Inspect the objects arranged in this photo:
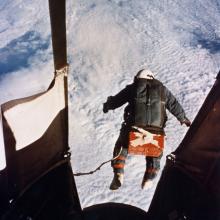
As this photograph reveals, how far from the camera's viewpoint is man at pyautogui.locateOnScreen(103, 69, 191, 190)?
184 inches

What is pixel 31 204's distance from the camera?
196 inches

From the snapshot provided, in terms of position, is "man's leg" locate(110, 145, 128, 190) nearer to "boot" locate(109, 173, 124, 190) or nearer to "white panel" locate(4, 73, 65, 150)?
"boot" locate(109, 173, 124, 190)

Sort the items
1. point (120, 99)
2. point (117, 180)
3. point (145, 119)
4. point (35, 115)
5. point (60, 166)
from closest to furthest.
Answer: point (35, 115) < point (145, 119) < point (117, 180) < point (120, 99) < point (60, 166)

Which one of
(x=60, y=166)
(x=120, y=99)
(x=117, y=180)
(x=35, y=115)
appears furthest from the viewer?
(x=60, y=166)

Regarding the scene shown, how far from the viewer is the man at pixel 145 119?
468cm

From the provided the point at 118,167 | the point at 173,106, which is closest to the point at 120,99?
the point at 173,106

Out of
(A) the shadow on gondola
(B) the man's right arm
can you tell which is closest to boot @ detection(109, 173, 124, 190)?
(A) the shadow on gondola

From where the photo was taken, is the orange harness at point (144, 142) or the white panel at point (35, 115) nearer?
the white panel at point (35, 115)

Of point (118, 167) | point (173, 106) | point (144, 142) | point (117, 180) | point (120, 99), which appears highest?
point (120, 99)

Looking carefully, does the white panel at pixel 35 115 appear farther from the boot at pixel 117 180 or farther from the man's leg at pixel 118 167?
the boot at pixel 117 180

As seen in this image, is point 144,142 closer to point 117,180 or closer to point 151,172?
point 151,172

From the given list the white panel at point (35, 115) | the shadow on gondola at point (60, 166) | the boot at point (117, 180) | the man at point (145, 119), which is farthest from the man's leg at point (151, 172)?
the white panel at point (35, 115)

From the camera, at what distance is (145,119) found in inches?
187

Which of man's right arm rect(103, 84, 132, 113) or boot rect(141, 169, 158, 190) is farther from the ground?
man's right arm rect(103, 84, 132, 113)
